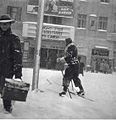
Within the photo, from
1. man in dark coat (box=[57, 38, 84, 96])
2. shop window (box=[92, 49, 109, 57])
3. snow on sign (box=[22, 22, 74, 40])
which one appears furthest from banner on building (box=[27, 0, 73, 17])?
man in dark coat (box=[57, 38, 84, 96])

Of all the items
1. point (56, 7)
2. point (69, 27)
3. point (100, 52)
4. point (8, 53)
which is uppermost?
point (56, 7)

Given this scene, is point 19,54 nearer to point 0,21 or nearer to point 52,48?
point 0,21

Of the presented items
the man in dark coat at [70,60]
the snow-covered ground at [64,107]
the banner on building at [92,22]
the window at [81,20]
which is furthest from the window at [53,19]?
the man in dark coat at [70,60]

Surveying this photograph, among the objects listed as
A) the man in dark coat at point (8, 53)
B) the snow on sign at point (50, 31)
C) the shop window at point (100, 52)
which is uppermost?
the man in dark coat at point (8, 53)

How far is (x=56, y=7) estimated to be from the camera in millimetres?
23562

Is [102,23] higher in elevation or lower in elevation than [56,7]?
lower

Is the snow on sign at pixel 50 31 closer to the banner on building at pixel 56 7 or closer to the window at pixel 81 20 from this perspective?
the banner on building at pixel 56 7

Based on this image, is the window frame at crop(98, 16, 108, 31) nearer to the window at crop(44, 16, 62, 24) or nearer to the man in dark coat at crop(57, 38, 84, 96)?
the window at crop(44, 16, 62, 24)

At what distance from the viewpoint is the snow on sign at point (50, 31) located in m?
23.5

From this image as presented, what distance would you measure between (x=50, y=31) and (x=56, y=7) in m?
1.63

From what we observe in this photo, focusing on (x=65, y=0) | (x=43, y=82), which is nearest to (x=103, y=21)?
(x=65, y=0)

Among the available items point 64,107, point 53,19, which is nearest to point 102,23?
point 53,19

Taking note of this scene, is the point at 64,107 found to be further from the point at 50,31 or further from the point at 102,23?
the point at 102,23

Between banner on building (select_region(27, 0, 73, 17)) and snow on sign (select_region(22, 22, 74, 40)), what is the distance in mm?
855
